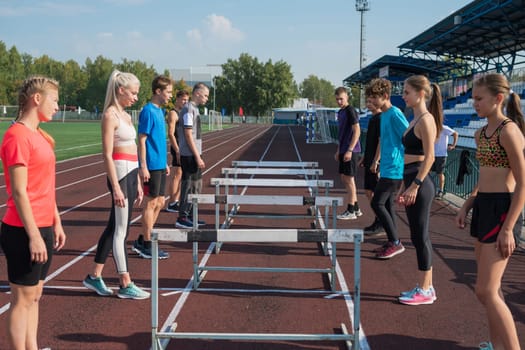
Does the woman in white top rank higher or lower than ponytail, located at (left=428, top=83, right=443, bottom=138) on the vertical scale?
lower

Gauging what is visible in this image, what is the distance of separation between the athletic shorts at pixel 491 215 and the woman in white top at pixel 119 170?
2.89 meters

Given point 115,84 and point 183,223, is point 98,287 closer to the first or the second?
point 115,84

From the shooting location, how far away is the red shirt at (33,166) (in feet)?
9.56

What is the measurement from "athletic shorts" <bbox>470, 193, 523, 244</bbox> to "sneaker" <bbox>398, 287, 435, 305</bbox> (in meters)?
1.61

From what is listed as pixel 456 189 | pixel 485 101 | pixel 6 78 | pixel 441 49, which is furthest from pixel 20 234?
pixel 6 78

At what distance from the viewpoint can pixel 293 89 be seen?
11219 cm

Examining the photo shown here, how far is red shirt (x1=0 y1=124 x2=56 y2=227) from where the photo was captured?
2914mm

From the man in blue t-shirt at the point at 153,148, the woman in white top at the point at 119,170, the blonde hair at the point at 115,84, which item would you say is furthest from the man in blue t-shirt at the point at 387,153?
the blonde hair at the point at 115,84

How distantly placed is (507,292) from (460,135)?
14881mm

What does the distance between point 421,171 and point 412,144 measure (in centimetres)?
42

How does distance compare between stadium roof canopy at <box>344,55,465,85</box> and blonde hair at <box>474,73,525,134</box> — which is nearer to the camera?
blonde hair at <box>474,73,525,134</box>

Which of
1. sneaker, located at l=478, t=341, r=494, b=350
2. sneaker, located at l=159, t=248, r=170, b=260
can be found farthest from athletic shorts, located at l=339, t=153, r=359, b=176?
sneaker, located at l=478, t=341, r=494, b=350

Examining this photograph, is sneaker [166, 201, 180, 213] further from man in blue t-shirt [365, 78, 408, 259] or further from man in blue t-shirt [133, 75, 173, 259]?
man in blue t-shirt [365, 78, 408, 259]

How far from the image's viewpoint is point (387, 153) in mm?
6023
